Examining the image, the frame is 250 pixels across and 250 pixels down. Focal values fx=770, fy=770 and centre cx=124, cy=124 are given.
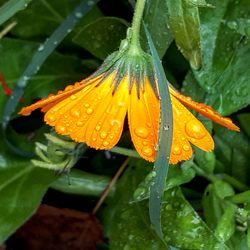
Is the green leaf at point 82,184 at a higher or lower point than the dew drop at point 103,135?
lower

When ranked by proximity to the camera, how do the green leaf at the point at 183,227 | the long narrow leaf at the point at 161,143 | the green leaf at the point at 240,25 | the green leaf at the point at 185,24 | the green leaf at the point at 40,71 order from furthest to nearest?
1. the green leaf at the point at 40,71
2. the green leaf at the point at 240,25
3. the green leaf at the point at 183,227
4. the green leaf at the point at 185,24
5. the long narrow leaf at the point at 161,143

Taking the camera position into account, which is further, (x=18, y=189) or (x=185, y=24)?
(x=18, y=189)

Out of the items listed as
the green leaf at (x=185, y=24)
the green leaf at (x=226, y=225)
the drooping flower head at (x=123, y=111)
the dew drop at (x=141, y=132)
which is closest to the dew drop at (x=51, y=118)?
the drooping flower head at (x=123, y=111)

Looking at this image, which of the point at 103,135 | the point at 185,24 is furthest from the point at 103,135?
the point at 185,24

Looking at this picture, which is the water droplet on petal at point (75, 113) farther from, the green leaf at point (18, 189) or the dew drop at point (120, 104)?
the green leaf at point (18, 189)

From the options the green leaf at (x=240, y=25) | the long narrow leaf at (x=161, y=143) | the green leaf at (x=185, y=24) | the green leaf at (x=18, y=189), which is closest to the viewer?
the long narrow leaf at (x=161, y=143)

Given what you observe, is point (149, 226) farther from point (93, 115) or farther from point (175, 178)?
point (93, 115)
